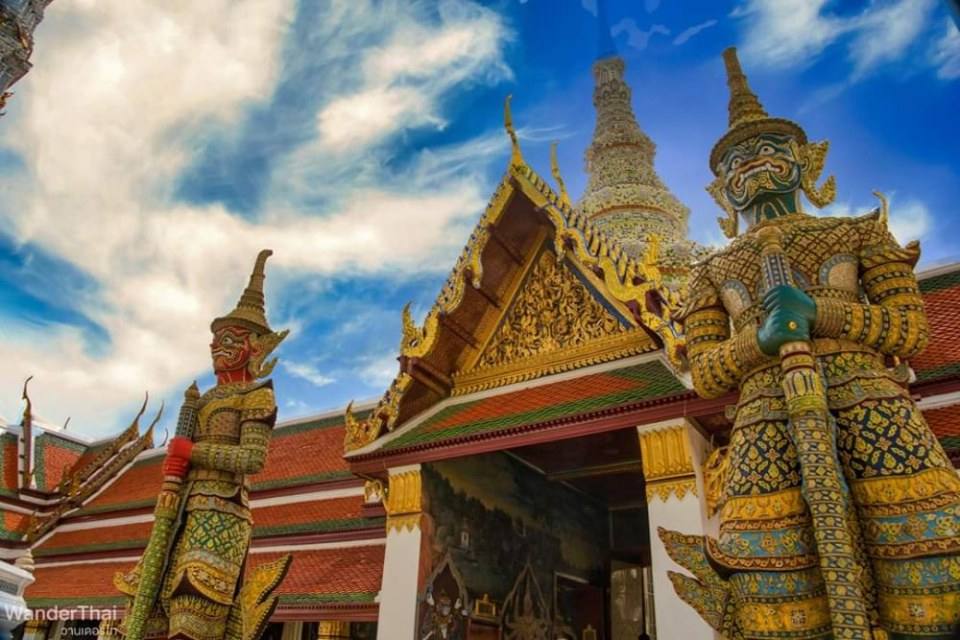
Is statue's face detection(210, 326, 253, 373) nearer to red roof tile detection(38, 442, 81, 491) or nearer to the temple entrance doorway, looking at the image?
the temple entrance doorway

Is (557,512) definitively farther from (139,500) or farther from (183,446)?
(139,500)

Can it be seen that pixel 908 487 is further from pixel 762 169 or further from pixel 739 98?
pixel 739 98

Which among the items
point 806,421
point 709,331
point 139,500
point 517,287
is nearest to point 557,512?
point 517,287

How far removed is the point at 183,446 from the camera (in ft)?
14.6

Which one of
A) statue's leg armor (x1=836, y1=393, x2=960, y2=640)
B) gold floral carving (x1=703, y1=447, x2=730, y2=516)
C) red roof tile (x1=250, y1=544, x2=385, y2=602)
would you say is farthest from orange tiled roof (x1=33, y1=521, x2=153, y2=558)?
statue's leg armor (x1=836, y1=393, x2=960, y2=640)

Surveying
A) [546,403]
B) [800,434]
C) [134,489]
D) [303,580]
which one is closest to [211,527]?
[546,403]

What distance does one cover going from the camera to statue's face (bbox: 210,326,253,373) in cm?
500

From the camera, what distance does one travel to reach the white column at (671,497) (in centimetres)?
393

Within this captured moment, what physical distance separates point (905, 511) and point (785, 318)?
0.76 m

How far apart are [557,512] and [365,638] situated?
3.20m

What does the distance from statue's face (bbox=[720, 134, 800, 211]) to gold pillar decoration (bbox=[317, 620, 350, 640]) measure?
6477 mm

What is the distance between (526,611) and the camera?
606 cm

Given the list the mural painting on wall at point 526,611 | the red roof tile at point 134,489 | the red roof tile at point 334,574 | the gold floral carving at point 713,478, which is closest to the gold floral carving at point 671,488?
the gold floral carving at point 713,478

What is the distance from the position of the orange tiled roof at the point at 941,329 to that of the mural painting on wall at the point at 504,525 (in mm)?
3417
